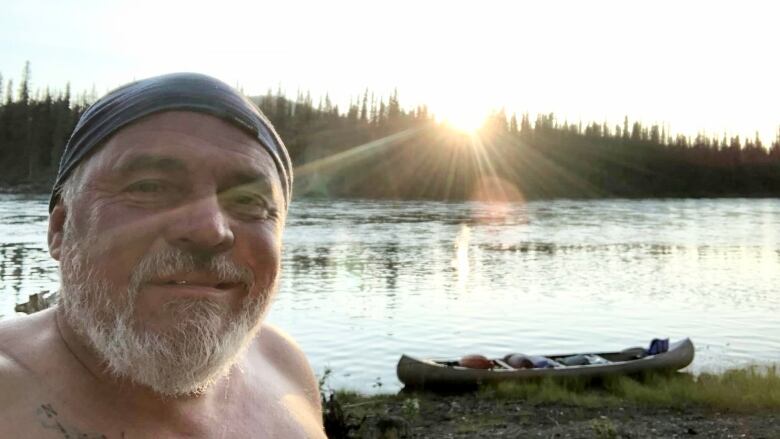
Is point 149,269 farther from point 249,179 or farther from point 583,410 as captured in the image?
point 583,410

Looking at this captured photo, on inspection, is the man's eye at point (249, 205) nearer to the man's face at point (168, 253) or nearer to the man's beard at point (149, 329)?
the man's face at point (168, 253)

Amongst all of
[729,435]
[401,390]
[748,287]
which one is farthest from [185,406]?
[748,287]

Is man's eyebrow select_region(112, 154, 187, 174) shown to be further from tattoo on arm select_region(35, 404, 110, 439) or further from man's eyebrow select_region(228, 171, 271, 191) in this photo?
tattoo on arm select_region(35, 404, 110, 439)

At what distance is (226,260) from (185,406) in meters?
0.37

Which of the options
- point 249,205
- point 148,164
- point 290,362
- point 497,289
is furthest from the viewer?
point 497,289

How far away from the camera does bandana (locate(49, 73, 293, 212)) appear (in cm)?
159

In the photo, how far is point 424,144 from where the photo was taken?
141000mm

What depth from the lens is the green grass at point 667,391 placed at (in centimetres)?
1298

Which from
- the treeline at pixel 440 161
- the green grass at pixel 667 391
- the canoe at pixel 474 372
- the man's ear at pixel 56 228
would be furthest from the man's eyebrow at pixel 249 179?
the treeline at pixel 440 161

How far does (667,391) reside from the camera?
14000 mm

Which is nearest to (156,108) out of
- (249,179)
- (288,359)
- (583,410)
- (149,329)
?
(249,179)

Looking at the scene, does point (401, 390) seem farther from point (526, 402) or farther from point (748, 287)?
point (748, 287)

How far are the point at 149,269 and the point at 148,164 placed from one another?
222 mm

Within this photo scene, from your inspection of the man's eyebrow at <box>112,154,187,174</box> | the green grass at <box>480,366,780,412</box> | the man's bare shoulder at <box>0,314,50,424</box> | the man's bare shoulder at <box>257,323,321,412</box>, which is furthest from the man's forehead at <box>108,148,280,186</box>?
the green grass at <box>480,366,780,412</box>
